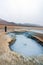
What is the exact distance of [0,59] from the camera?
5426 mm

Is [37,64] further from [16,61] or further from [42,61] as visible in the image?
[16,61]

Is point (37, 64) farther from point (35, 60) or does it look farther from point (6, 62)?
point (6, 62)

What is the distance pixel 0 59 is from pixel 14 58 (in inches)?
23.8

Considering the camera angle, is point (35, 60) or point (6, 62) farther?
point (35, 60)

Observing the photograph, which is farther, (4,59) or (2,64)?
(4,59)

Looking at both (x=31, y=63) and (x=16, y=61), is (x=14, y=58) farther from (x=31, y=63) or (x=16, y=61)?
(x=31, y=63)

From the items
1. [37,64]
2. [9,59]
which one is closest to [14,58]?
[9,59]

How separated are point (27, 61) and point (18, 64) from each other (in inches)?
18.5

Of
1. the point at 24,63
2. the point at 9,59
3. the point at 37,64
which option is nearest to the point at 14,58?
the point at 9,59

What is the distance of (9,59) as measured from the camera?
5.53 metres

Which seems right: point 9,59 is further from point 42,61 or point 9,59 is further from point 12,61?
point 42,61

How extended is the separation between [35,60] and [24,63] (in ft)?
1.82

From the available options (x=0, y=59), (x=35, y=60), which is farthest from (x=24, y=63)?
(x=0, y=59)

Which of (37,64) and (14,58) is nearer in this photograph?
(37,64)
